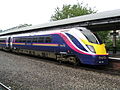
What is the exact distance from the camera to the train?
10434 mm

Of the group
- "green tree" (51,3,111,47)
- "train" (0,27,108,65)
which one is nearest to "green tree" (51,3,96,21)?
"green tree" (51,3,111,47)

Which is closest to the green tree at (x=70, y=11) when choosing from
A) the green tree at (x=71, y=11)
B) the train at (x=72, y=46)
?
the green tree at (x=71, y=11)

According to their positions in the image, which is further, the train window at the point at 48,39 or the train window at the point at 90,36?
the train window at the point at 48,39

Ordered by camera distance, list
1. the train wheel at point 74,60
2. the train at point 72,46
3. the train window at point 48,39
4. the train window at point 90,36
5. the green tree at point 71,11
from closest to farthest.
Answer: the train at point 72,46 < the train window at point 90,36 < the train wheel at point 74,60 < the train window at point 48,39 < the green tree at point 71,11

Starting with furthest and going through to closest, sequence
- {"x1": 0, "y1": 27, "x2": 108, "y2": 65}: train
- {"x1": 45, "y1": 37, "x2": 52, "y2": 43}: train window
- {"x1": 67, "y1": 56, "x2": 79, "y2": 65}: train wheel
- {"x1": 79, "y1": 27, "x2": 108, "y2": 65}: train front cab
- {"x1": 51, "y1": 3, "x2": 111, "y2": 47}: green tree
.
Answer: {"x1": 51, "y1": 3, "x2": 111, "y2": 47}: green tree → {"x1": 45, "y1": 37, "x2": 52, "y2": 43}: train window → {"x1": 67, "y1": 56, "x2": 79, "y2": 65}: train wheel → {"x1": 0, "y1": 27, "x2": 108, "y2": 65}: train → {"x1": 79, "y1": 27, "x2": 108, "y2": 65}: train front cab

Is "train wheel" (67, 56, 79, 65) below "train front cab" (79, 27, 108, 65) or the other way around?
below

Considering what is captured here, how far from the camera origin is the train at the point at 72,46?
1043 centimetres

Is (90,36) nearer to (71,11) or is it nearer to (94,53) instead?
(94,53)

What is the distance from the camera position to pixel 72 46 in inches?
452

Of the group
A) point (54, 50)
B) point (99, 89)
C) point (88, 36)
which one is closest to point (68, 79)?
point (99, 89)

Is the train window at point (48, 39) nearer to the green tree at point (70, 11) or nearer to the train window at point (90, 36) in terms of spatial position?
the train window at point (90, 36)

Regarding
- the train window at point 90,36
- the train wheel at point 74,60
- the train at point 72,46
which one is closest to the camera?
the train at point 72,46

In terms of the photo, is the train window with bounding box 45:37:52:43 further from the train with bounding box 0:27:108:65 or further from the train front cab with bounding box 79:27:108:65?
the train front cab with bounding box 79:27:108:65

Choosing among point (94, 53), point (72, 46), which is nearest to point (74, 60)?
point (72, 46)
